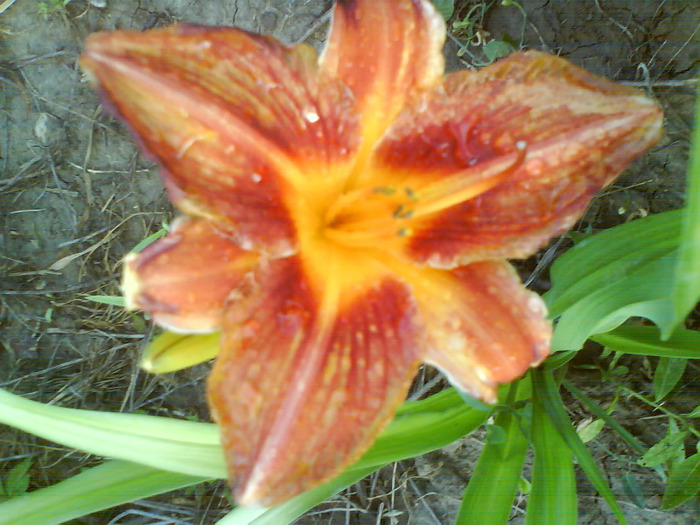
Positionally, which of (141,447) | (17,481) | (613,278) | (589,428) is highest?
(613,278)

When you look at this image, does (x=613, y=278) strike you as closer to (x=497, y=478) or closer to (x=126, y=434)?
(x=497, y=478)

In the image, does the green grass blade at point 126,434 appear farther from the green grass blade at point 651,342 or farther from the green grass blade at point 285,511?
the green grass blade at point 651,342

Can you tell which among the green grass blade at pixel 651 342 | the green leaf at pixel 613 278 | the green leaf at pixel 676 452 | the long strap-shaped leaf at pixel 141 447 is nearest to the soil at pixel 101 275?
the green leaf at pixel 676 452

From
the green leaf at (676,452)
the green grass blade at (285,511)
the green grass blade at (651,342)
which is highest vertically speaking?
the green grass blade at (651,342)

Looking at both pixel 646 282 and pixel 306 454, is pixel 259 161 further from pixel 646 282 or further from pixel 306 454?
pixel 646 282

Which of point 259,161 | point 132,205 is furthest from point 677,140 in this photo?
point 132,205

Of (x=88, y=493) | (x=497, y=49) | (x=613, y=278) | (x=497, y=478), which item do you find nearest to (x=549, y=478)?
(x=497, y=478)
